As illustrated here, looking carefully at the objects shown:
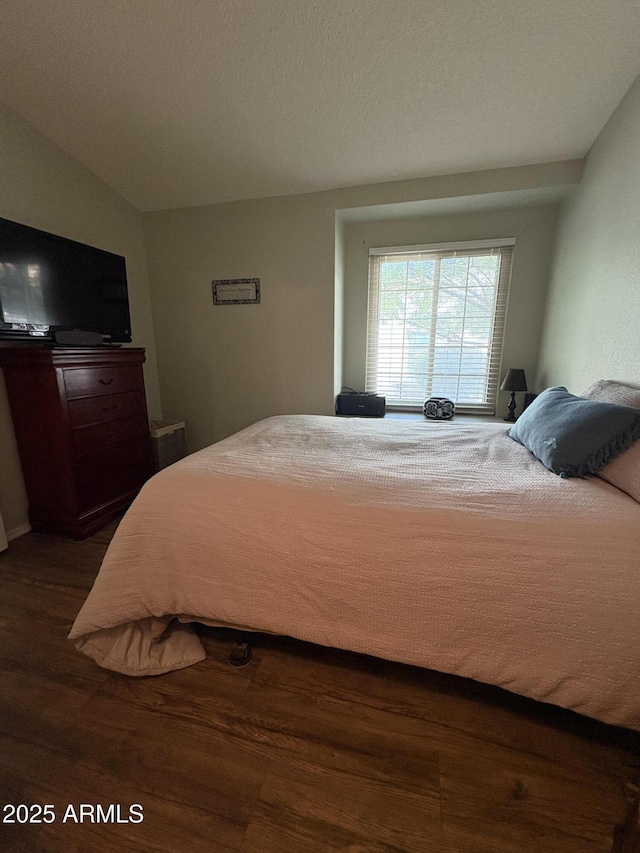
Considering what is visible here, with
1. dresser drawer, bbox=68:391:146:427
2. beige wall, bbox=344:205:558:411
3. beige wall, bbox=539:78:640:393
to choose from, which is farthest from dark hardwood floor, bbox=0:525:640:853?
beige wall, bbox=344:205:558:411

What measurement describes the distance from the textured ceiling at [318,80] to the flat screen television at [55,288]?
78 cm

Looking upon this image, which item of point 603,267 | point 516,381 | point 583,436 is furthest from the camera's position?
point 516,381

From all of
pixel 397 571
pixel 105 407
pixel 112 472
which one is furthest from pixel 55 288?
pixel 397 571

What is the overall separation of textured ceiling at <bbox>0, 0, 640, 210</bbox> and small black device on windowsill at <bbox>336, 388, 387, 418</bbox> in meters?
1.65

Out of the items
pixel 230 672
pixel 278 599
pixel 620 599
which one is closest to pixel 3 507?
pixel 230 672

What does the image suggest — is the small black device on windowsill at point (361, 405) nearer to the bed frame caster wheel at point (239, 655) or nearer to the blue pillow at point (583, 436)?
the blue pillow at point (583, 436)

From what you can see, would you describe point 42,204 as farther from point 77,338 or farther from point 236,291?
point 236,291

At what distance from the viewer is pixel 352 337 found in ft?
10.6

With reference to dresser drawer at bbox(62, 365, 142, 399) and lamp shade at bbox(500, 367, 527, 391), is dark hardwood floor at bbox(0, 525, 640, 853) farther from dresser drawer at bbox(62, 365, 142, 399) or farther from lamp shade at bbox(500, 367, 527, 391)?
lamp shade at bbox(500, 367, 527, 391)

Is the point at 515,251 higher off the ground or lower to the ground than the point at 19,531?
higher

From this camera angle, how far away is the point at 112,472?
2207 millimetres

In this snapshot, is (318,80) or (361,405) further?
(361,405)

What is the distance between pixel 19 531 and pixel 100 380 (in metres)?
1.05

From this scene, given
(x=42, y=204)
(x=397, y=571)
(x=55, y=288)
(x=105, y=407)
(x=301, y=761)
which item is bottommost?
(x=301, y=761)
